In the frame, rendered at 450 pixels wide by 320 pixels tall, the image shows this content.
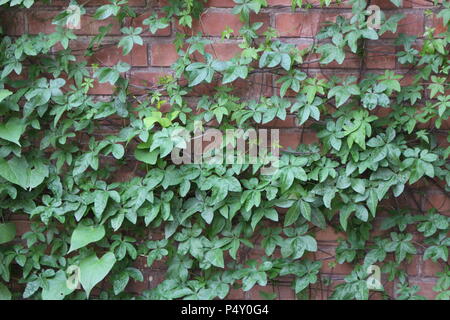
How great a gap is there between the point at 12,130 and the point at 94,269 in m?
0.59

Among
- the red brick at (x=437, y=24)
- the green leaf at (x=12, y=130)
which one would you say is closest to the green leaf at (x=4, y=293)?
the green leaf at (x=12, y=130)

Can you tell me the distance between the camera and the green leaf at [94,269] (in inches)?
72.7

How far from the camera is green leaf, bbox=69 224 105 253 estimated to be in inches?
73.4

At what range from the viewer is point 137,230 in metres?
1.99

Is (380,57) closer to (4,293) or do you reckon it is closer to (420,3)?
(420,3)

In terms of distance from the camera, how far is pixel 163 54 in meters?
1.92

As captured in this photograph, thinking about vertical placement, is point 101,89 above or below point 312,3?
below

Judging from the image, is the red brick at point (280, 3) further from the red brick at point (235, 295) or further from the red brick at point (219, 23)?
the red brick at point (235, 295)

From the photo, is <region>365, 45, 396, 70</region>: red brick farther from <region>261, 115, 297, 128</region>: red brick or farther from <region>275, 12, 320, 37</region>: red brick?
<region>261, 115, 297, 128</region>: red brick

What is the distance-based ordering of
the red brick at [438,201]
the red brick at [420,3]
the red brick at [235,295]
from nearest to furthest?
the red brick at [420,3], the red brick at [438,201], the red brick at [235,295]

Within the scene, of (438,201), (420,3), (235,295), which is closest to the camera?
(420,3)

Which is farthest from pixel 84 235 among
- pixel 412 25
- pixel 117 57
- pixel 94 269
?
pixel 412 25

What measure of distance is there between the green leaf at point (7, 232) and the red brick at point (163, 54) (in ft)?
2.78

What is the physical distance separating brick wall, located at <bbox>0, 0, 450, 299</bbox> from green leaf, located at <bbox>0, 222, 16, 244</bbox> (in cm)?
61
